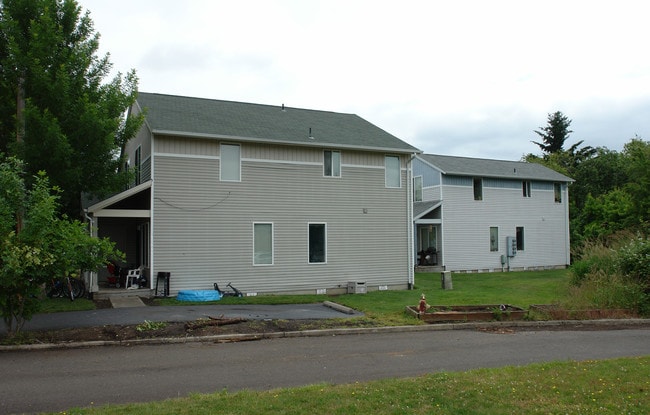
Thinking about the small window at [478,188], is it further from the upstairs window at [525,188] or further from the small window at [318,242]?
the small window at [318,242]

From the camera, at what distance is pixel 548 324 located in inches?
526

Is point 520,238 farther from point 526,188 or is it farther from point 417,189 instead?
point 417,189

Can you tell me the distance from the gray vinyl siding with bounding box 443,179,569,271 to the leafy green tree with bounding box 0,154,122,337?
22000mm

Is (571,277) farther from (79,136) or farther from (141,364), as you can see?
(79,136)

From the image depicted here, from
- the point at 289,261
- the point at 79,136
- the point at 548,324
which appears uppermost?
the point at 79,136

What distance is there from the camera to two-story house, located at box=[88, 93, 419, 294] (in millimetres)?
17391

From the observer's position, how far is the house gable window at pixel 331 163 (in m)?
20.1

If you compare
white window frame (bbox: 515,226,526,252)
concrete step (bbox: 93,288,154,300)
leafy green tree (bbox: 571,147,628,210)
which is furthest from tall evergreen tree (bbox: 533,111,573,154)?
concrete step (bbox: 93,288,154,300)

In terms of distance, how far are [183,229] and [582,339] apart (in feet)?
39.2

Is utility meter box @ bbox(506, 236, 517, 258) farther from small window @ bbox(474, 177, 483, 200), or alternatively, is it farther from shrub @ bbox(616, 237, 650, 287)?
shrub @ bbox(616, 237, 650, 287)

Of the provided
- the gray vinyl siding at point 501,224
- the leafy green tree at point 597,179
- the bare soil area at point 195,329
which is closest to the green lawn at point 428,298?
the bare soil area at point 195,329

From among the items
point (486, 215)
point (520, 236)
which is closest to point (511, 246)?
point (520, 236)

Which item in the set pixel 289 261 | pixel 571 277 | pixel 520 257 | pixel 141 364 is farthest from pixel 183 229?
pixel 520 257

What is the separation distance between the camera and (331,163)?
20.2 meters
